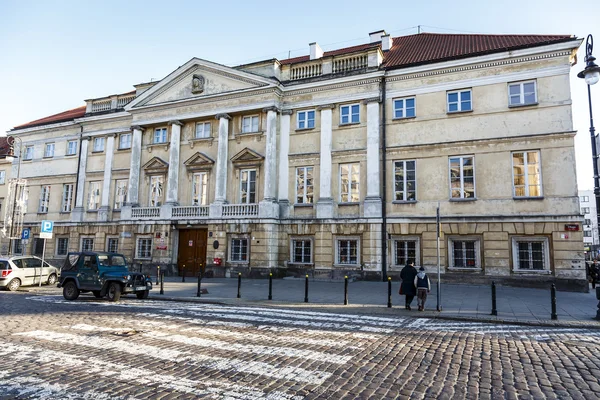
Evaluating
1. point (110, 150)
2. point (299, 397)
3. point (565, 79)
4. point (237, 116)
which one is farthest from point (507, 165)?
point (110, 150)

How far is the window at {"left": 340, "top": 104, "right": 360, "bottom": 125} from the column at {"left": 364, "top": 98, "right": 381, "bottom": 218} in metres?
0.80

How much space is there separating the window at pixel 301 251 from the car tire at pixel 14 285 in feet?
44.1

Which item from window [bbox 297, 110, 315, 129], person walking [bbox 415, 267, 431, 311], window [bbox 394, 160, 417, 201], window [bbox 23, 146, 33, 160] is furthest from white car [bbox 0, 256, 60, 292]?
window [bbox 23, 146, 33, 160]

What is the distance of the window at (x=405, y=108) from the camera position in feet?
71.6

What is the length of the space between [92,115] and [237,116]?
13117 millimetres

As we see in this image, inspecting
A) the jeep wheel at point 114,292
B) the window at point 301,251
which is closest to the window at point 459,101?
the window at point 301,251

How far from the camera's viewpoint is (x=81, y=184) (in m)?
30.3

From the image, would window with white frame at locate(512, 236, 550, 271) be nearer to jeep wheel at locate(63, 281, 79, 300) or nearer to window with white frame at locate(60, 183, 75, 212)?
jeep wheel at locate(63, 281, 79, 300)

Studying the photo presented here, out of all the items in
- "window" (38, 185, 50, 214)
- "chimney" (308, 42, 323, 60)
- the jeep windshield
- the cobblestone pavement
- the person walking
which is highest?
"chimney" (308, 42, 323, 60)

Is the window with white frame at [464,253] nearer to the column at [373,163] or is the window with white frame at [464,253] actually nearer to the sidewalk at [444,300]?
the sidewalk at [444,300]

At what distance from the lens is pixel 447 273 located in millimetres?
19672

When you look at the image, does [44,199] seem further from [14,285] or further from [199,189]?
[14,285]

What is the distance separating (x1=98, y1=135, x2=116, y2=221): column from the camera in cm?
2874

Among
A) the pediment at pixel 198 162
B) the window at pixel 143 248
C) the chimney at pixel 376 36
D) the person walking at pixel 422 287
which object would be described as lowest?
the person walking at pixel 422 287
